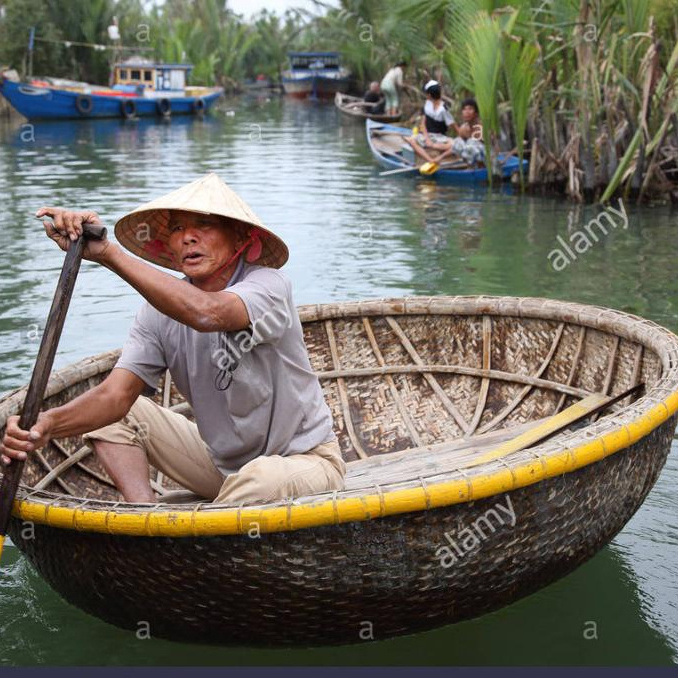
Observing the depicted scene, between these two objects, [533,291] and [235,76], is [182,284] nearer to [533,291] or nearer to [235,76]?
[533,291]

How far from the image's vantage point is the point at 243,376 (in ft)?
9.15

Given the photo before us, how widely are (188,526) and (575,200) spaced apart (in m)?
8.46

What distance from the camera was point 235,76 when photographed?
4088 centimetres

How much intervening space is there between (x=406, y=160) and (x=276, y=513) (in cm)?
1051

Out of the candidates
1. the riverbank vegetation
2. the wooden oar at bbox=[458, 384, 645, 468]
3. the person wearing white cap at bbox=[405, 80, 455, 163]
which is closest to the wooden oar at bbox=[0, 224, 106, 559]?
the wooden oar at bbox=[458, 384, 645, 468]

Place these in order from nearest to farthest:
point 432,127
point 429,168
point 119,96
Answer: point 429,168 → point 432,127 → point 119,96

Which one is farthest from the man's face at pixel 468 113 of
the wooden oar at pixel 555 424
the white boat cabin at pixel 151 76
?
the white boat cabin at pixel 151 76

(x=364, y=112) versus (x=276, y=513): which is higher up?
(x=276, y=513)

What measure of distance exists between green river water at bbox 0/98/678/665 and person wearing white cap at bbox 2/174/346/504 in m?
0.52

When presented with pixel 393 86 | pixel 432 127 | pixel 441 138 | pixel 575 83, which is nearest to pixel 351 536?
pixel 575 83

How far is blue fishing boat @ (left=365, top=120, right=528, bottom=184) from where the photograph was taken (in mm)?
11359

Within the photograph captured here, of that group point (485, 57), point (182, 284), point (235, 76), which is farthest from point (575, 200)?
point (235, 76)

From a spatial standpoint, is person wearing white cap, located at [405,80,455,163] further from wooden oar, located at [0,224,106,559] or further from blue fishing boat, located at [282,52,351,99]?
blue fishing boat, located at [282,52,351,99]

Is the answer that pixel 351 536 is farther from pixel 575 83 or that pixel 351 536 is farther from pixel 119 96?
pixel 119 96
